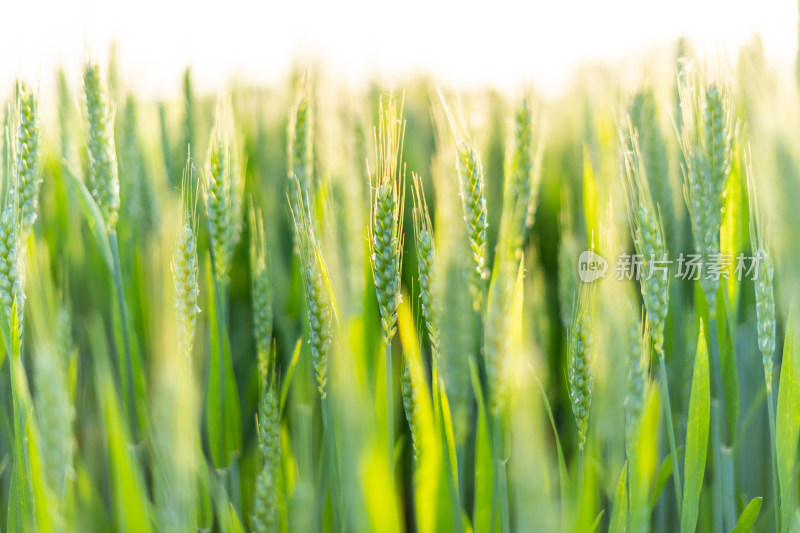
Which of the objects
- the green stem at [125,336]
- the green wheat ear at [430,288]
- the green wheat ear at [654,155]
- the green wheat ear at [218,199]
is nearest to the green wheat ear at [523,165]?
the green wheat ear at [654,155]

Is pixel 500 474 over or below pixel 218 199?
below

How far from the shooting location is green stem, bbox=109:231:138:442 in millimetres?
794

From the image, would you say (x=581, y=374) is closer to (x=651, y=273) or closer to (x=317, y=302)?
(x=651, y=273)

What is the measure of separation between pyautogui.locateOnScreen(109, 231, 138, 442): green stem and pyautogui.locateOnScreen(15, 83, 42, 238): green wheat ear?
0.32ft

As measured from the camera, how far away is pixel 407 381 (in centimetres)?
65

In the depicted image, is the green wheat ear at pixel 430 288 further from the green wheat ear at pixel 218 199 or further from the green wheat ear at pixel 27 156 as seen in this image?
the green wheat ear at pixel 27 156

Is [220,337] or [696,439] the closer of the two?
[696,439]

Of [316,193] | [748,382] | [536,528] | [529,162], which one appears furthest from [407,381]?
[748,382]

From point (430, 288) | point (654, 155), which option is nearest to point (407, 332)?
point (430, 288)

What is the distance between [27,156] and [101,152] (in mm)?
96

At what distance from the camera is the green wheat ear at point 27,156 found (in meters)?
0.73

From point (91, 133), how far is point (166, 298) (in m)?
0.40

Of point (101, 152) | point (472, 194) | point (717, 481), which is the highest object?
point (101, 152)

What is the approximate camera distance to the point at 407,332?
0.60m
